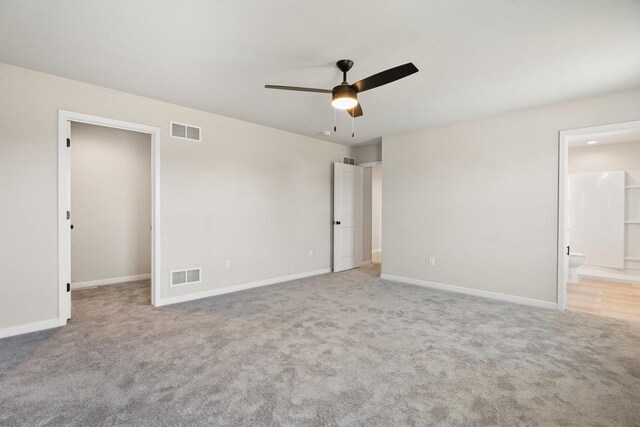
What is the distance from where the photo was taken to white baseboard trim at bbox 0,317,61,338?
9.52 feet

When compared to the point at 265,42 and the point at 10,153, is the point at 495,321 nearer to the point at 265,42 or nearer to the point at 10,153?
the point at 265,42

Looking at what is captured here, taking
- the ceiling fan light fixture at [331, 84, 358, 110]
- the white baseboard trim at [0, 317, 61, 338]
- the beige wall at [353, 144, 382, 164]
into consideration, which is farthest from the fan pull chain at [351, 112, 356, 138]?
the white baseboard trim at [0, 317, 61, 338]

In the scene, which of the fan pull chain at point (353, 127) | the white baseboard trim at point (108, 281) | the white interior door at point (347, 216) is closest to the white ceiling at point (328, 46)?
the fan pull chain at point (353, 127)

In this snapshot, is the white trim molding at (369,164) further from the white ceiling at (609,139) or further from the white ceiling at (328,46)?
the white ceiling at (609,139)

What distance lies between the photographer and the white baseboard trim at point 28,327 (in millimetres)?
2900

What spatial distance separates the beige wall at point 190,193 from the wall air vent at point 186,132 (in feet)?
0.25

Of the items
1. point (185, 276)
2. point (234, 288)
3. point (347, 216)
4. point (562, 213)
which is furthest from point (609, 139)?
point (185, 276)

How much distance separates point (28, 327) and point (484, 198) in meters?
5.62

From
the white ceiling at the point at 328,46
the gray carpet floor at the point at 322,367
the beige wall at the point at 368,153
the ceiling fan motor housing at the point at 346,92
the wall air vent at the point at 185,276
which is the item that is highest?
the white ceiling at the point at 328,46

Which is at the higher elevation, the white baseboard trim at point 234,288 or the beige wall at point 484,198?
the beige wall at point 484,198

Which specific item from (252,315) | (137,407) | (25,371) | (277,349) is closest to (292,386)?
(277,349)

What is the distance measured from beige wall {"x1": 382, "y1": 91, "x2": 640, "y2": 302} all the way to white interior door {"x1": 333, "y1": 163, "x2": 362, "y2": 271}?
0.94 metres

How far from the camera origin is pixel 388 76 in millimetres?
2357

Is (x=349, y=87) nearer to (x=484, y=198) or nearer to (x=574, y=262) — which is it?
(x=484, y=198)
